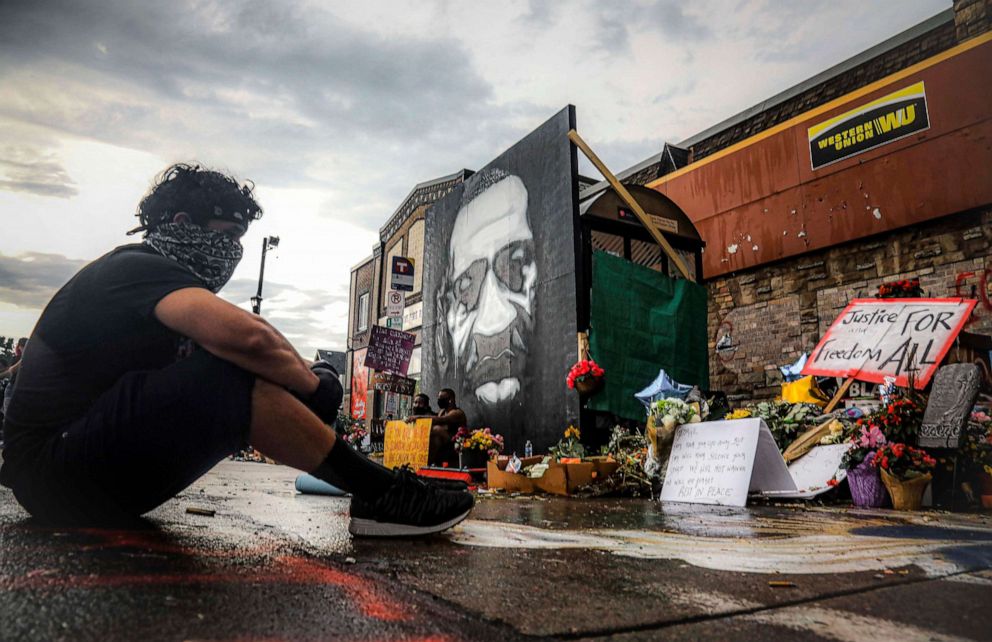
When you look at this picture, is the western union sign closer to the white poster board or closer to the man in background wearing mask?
the white poster board

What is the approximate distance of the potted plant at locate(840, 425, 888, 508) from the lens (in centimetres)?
412

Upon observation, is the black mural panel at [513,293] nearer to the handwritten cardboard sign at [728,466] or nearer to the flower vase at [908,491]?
the handwritten cardboard sign at [728,466]

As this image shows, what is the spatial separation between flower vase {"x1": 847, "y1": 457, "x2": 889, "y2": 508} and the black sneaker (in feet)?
11.3

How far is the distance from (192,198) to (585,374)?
564 cm

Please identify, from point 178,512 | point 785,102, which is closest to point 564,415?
point 178,512

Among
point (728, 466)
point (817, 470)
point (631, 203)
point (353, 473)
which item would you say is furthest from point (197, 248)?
point (631, 203)

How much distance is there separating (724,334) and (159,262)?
9.23 meters

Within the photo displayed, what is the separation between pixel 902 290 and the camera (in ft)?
18.1

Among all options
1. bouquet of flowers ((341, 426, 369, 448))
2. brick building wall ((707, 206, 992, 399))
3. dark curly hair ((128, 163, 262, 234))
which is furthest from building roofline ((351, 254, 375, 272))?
dark curly hair ((128, 163, 262, 234))

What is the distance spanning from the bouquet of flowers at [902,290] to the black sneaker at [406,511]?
5214 mm

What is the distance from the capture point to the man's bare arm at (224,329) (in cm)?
166

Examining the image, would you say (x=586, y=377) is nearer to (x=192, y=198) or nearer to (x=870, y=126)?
(x=870, y=126)

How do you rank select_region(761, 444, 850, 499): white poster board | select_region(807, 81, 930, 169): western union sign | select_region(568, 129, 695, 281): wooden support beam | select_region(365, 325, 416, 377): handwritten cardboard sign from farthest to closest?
1. select_region(365, 325, 416, 377): handwritten cardboard sign
2. select_region(568, 129, 695, 281): wooden support beam
3. select_region(807, 81, 930, 169): western union sign
4. select_region(761, 444, 850, 499): white poster board

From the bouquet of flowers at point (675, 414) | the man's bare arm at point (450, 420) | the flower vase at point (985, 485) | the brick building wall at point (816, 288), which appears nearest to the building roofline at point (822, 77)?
the brick building wall at point (816, 288)
